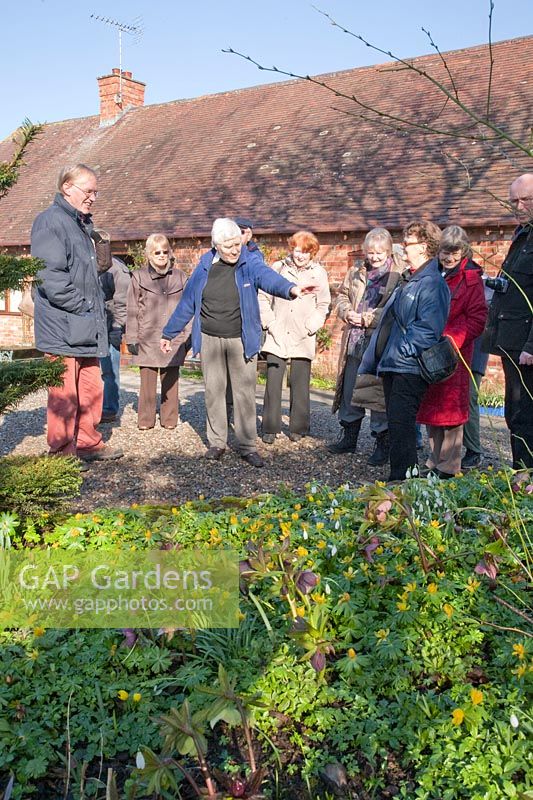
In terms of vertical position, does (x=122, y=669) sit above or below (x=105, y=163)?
below

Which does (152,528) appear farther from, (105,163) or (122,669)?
(105,163)

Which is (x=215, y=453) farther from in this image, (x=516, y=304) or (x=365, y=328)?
(x=516, y=304)

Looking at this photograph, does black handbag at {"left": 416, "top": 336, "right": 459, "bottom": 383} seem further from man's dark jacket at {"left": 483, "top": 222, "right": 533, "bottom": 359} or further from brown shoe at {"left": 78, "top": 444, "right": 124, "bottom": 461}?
brown shoe at {"left": 78, "top": 444, "right": 124, "bottom": 461}

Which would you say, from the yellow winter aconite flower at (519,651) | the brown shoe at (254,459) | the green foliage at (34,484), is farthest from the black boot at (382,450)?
the yellow winter aconite flower at (519,651)

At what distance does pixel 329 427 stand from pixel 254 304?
2590 mm

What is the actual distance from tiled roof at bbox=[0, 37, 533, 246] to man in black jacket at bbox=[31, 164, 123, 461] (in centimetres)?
819

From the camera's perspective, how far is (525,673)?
2496mm

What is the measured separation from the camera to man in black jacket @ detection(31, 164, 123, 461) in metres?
5.91

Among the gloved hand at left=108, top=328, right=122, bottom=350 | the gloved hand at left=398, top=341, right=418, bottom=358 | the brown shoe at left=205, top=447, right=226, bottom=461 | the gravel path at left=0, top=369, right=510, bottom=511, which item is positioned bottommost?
the gravel path at left=0, top=369, right=510, bottom=511

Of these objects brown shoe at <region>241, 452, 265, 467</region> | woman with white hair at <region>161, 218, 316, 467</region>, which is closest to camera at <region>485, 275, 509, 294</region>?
woman with white hair at <region>161, 218, 316, 467</region>

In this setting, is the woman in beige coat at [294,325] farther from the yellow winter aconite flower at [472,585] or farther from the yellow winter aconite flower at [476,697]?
the yellow winter aconite flower at [476,697]

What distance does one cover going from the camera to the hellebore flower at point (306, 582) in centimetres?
291

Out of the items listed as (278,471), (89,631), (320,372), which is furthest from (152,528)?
(320,372)

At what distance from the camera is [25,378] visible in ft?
12.4
